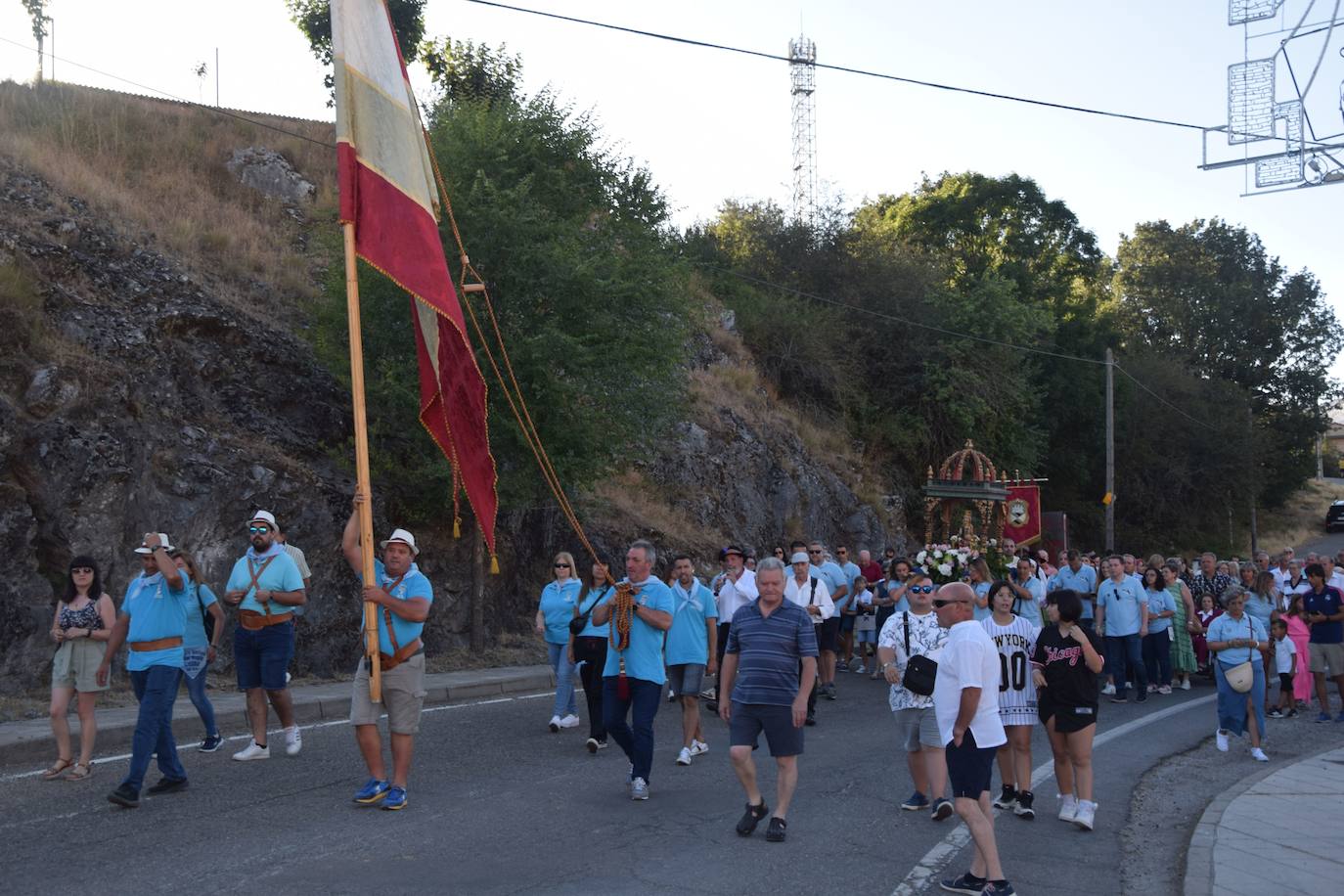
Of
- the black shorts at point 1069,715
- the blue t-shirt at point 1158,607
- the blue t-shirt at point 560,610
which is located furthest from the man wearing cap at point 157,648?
the blue t-shirt at point 1158,607

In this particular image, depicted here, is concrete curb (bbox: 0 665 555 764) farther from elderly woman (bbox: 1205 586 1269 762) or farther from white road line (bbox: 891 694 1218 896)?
elderly woman (bbox: 1205 586 1269 762)

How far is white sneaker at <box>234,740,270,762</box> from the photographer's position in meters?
9.69

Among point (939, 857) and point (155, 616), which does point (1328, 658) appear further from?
point (155, 616)

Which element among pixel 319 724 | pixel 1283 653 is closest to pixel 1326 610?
pixel 1283 653

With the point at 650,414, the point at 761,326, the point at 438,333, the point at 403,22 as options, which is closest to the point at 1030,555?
the point at 650,414

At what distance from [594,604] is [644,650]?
195 centimetres

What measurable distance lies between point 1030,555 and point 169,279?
1436 cm

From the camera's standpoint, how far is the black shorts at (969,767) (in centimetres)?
652

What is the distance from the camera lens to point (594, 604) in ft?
35.5

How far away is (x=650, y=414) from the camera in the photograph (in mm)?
19000

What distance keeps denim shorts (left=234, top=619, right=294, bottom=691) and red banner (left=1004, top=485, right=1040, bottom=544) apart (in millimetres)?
21065

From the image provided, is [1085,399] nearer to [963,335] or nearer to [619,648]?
[963,335]

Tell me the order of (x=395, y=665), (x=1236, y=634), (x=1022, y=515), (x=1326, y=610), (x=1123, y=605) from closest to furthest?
(x=395, y=665)
(x=1236, y=634)
(x=1326, y=610)
(x=1123, y=605)
(x=1022, y=515)

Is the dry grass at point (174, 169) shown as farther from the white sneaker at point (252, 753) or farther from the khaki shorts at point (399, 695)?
the khaki shorts at point (399, 695)
